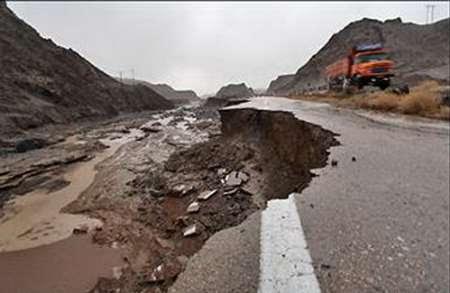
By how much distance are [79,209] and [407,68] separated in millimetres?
52403

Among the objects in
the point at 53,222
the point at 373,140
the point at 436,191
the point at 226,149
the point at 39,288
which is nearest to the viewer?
the point at 436,191

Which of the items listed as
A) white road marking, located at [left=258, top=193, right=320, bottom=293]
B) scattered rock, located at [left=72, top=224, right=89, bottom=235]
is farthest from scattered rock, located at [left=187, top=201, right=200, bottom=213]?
white road marking, located at [left=258, top=193, right=320, bottom=293]

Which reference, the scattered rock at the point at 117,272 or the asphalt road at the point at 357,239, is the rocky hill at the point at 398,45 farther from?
the scattered rock at the point at 117,272

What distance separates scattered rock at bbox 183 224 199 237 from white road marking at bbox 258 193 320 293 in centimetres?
307

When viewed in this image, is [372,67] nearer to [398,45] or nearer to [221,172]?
[221,172]

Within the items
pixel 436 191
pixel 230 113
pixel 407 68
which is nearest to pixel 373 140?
pixel 436 191

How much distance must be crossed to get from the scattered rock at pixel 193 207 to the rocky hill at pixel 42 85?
17.2 m

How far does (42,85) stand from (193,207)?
30.8 m

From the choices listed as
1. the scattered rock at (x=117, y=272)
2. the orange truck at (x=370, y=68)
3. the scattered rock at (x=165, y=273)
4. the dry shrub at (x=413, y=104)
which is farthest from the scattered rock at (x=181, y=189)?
the orange truck at (x=370, y=68)

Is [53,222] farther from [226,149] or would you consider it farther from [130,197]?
[226,149]

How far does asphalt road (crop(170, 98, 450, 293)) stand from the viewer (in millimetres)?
3234

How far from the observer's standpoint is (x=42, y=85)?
1339 inches

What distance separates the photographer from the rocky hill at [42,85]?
26.8 meters

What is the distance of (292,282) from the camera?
3113 millimetres
